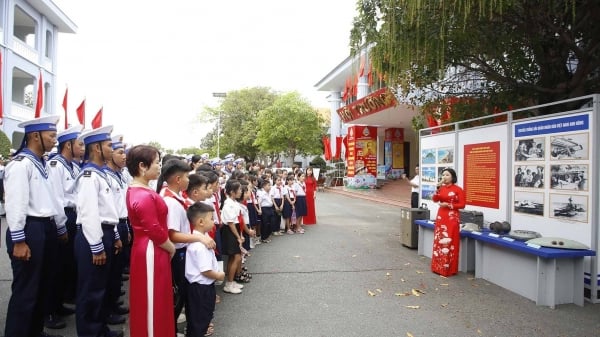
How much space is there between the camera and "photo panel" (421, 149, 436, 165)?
29.0 feet

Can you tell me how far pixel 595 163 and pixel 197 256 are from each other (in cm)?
491

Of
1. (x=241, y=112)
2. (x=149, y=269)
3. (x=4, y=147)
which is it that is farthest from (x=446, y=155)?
(x=241, y=112)

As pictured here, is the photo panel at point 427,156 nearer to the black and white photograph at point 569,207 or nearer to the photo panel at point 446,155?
the photo panel at point 446,155

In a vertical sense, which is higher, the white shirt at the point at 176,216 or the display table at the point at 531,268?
the white shirt at the point at 176,216

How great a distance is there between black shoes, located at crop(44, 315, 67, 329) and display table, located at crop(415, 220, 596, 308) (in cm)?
553

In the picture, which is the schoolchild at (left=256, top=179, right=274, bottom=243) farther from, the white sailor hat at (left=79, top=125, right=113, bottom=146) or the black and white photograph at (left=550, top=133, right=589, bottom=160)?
the black and white photograph at (left=550, top=133, right=589, bottom=160)

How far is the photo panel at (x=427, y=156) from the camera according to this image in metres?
8.83

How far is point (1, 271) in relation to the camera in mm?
6320

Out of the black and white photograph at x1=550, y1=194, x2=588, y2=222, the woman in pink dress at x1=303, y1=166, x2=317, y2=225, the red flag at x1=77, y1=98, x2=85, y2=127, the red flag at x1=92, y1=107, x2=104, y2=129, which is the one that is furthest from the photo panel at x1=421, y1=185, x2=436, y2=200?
the red flag at x1=77, y1=98, x2=85, y2=127

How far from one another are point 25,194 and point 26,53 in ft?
68.2

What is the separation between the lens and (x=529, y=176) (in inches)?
238

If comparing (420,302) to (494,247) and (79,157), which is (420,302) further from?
(79,157)

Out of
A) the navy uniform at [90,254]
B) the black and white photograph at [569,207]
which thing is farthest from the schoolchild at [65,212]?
the black and white photograph at [569,207]

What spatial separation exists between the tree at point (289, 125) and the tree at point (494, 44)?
25002 mm
